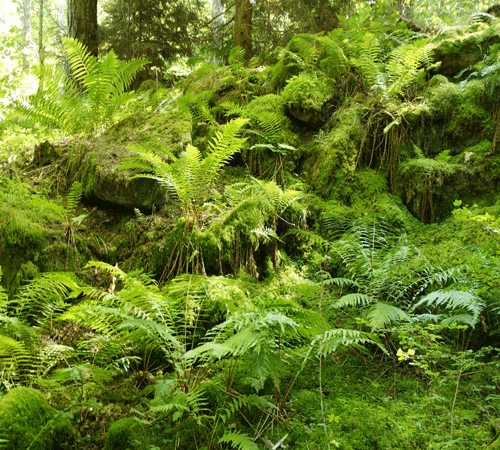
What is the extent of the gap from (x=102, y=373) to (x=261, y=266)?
2.03 metres

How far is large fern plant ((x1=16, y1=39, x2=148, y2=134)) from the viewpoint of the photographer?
465 cm

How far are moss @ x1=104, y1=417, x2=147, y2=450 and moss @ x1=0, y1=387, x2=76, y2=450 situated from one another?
0.23 metres

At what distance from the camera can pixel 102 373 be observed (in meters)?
2.37

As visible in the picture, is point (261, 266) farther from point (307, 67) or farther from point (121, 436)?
point (307, 67)

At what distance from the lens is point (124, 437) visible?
2094 millimetres

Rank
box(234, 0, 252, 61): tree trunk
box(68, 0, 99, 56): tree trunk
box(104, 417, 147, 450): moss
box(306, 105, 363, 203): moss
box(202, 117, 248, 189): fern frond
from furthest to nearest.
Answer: box(234, 0, 252, 61): tree trunk, box(68, 0, 99, 56): tree trunk, box(306, 105, 363, 203): moss, box(202, 117, 248, 189): fern frond, box(104, 417, 147, 450): moss

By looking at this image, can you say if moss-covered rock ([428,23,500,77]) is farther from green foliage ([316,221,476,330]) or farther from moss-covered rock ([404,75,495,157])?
green foliage ([316,221,476,330])

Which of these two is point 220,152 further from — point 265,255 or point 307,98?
point 307,98

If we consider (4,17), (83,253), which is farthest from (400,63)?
(4,17)

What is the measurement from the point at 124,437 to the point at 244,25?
7441 mm

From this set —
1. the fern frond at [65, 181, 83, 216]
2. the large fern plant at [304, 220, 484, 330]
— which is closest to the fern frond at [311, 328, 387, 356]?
the large fern plant at [304, 220, 484, 330]

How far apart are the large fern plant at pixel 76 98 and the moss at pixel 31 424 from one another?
3.80 metres

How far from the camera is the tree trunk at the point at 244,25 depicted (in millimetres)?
7219

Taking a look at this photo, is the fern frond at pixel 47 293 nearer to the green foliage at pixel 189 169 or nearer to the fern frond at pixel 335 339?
the green foliage at pixel 189 169
